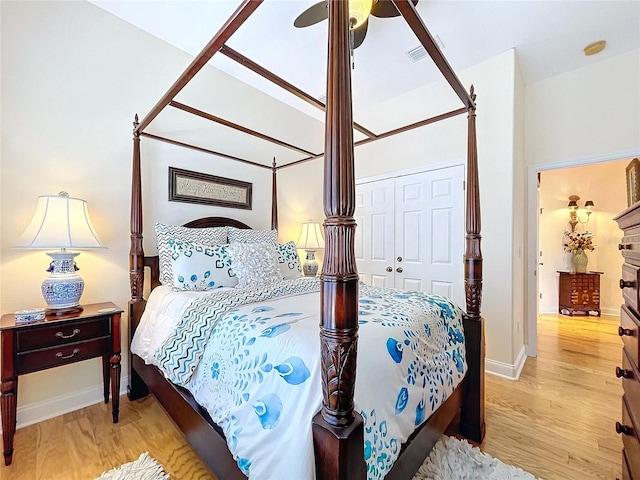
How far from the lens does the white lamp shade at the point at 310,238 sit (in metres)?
3.39

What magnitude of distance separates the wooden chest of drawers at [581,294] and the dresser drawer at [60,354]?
6104mm

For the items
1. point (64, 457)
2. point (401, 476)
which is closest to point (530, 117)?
point (401, 476)

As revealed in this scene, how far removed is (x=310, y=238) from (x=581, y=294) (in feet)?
15.0

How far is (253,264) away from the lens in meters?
2.12

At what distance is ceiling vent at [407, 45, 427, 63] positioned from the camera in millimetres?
2604

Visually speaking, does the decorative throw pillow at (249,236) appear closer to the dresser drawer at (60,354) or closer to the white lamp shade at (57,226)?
the white lamp shade at (57,226)

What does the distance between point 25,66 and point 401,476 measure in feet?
10.4

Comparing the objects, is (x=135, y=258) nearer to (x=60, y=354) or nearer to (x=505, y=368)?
(x=60, y=354)

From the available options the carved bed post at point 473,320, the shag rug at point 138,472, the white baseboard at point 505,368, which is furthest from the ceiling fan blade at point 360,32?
the white baseboard at point 505,368

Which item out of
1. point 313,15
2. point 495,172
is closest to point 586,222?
point 495,172

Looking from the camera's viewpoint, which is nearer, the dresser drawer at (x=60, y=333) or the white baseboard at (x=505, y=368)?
the dresser drawer at (x=60, y=333)

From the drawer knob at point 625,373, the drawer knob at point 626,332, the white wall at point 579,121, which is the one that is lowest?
the drawer knob at point 625,373

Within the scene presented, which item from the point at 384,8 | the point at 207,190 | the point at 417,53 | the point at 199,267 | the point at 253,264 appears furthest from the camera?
the point at 207,190

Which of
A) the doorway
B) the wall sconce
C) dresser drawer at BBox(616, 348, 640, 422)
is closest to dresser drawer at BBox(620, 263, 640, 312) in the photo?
A: dresser drawer at BBox(616, 348, 640, 422)
